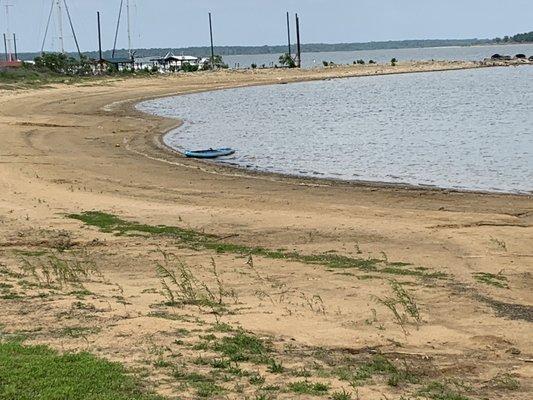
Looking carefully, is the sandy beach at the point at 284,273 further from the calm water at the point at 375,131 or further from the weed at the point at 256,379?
the calm water at the point at 375,131

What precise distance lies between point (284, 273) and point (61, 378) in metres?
5.65

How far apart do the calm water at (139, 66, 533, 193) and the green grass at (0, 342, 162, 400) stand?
16.7 meters

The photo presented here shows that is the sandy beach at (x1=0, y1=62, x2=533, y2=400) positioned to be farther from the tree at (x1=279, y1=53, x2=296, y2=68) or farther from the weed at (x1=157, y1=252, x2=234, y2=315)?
the tree at (x1=279, y1=53, x2=296, y2=68)

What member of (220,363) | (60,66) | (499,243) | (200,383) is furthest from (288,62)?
(200,383)

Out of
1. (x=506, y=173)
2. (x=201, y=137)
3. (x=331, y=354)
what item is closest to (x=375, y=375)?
(x=331, y=354)

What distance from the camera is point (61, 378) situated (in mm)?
7328

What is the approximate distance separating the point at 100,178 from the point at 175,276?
1184cm

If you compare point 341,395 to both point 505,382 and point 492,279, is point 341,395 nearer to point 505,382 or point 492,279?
point 505,382

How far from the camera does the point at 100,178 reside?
2367 centimetres

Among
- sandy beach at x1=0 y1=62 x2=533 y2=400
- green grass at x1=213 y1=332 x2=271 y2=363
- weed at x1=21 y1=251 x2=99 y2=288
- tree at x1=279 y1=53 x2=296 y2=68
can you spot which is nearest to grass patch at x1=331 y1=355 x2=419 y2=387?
sandy beach at x1=0 y1=62 x2=533 y2=400

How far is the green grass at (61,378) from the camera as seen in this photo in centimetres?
699

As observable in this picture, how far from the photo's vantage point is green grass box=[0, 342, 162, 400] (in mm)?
6988

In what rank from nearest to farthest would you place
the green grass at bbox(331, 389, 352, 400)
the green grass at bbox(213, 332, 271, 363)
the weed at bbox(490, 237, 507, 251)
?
the green grass at bbox(331, 389, 352, 400), the green grass at bbox(213, 332, 271, 363), the weed at bbox(490, 237, 507, 251)

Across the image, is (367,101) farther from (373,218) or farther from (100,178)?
(373,218)
